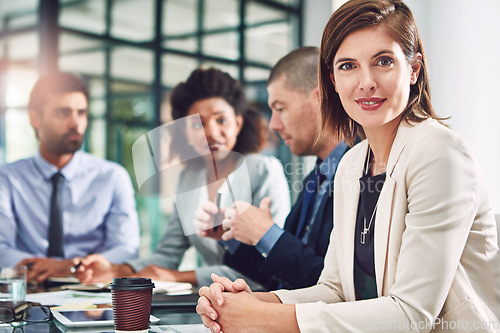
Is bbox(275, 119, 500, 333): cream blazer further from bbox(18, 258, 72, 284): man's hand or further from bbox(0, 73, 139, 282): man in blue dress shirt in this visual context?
bbox(0, 73, 139, 282): man in blue dress shirt

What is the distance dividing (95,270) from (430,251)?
1610 mm

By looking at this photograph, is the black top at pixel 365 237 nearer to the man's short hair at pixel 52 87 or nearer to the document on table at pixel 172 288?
the document on table at pixel 172 288

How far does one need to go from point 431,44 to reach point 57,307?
319 cm

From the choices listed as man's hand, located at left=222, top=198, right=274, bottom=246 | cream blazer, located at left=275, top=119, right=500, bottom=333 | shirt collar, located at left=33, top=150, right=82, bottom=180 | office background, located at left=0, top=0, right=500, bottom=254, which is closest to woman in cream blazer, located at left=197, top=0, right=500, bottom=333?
cream blazer, located at left=275, top=119, right=500, bottom=333

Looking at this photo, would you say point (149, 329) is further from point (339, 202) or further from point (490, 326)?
point (490, 326)

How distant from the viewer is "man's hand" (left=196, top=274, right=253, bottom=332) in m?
1.18

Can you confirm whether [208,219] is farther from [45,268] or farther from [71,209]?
[71,209]

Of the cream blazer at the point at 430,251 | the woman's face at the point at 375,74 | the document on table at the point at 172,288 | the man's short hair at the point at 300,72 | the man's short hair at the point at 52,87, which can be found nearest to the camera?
the cream blazer at the point at 430,251

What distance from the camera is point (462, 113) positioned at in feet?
11.6

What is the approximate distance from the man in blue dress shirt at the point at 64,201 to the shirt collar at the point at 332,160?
141 cm

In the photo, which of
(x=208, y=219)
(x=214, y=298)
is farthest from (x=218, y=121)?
(x=214, y=298)

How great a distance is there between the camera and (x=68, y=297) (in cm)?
166

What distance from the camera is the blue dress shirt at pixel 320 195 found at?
6.05 feet

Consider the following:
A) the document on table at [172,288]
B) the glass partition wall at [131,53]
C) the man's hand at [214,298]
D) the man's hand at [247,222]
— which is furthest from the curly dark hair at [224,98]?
the man's hand at [214,298]
